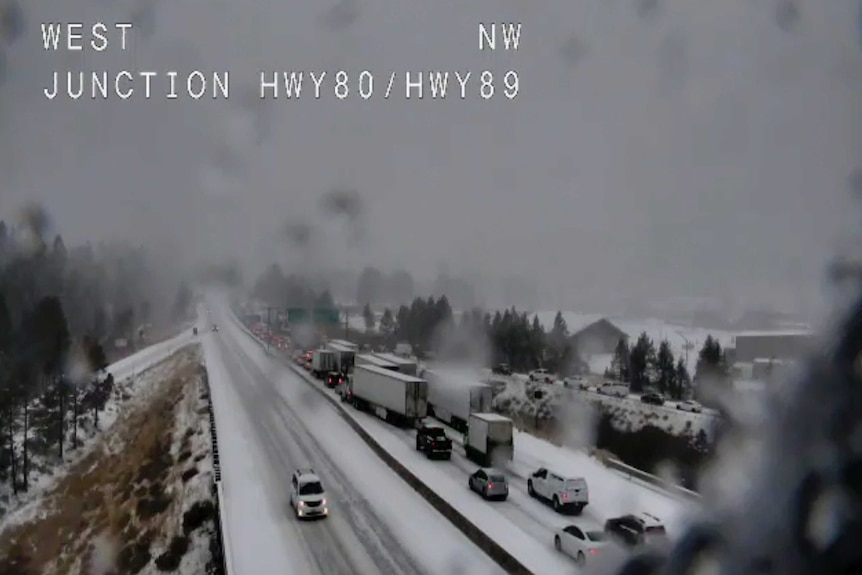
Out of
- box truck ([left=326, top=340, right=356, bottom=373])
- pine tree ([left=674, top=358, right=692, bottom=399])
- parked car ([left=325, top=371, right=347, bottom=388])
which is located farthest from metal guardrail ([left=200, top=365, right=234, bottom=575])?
pine tree ([left=674, top=358, right=692, bottom=399])

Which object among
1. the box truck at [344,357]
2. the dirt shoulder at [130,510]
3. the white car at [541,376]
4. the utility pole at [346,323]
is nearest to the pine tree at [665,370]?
the white car at [541,376]

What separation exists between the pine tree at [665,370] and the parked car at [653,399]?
79 centimetres

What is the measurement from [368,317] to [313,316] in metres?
6.99

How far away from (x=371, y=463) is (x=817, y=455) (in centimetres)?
1181

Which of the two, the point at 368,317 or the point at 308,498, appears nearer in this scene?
the point at 308,498

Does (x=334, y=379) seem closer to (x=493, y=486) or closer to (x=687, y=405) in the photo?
(x=687, y=405)

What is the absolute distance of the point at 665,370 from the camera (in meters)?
21.0

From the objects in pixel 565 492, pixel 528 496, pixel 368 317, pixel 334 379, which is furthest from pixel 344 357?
pixel 565 492

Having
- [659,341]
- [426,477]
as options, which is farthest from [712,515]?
[659,341]

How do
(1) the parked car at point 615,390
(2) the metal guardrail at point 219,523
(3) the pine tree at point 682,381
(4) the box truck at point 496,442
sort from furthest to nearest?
(1) the parked car at point 615,390
(3) the pine tree at point 682,381
(4) the box truck at point 496,442
(2) the metal guardrail at point 219,523

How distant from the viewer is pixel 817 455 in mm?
663

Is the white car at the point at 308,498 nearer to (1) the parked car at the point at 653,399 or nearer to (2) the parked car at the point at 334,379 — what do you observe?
(1) the parked car at the point at 653,399

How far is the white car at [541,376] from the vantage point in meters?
25.3

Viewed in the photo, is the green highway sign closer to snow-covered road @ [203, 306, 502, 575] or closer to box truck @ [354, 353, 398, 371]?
box truck @ [354, 353, 398, 371]
